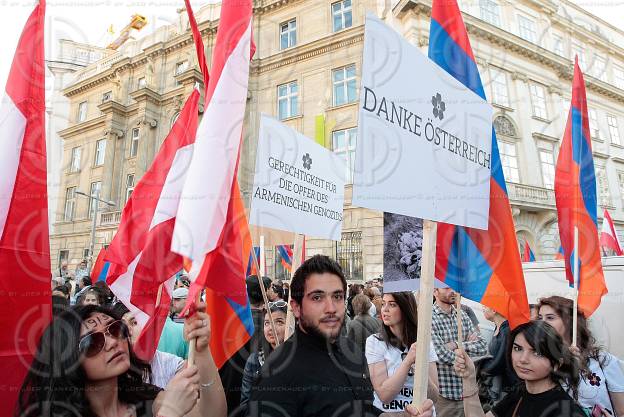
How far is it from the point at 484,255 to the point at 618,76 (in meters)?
27.2

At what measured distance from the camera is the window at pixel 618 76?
22797mm

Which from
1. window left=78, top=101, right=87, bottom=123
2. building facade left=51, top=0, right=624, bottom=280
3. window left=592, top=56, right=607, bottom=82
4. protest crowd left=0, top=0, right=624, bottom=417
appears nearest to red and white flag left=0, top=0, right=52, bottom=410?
protest crowd left=0, top=0, right=624, bottom=417

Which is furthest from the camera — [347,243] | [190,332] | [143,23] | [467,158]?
[143,23]

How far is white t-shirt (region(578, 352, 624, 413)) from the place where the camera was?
247 centimetres

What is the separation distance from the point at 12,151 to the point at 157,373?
1383mm

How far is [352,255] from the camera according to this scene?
14539 millimetres

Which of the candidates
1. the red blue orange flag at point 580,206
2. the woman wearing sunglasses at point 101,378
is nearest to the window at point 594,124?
the red blue orange flag at point 580,206

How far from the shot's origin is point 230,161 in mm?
2010

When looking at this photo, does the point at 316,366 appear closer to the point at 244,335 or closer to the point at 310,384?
the point at 310,384

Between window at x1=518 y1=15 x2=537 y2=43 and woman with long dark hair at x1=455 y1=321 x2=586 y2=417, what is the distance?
19.2 metres

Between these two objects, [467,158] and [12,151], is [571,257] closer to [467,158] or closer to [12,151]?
[467,158]

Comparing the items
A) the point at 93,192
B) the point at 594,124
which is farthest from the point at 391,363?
the point at 93,192

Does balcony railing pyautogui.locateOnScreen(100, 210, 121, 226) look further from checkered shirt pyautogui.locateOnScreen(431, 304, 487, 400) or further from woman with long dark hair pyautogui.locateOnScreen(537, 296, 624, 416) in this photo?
woman with long dark hair pyautogui.locateOnScreen(537, 296, 624, 416)

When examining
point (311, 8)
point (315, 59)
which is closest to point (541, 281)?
point (315, 59)
